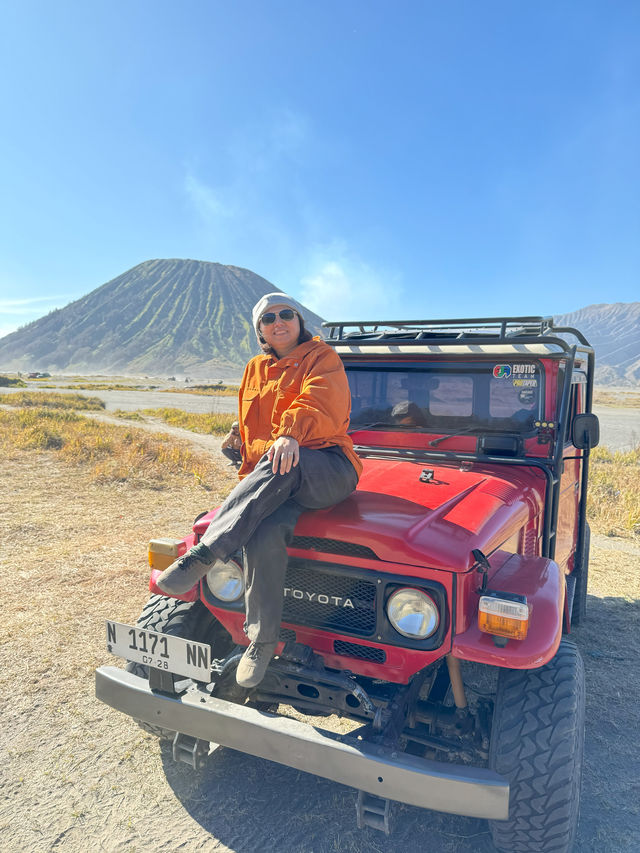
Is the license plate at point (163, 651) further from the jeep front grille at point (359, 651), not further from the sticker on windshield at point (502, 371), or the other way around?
the sticker on windshield at point (502, 371)

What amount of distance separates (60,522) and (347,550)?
6.03 m

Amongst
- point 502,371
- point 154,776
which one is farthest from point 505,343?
point 154,776

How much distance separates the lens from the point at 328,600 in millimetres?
2369

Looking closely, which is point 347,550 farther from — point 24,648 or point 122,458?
point 122,458

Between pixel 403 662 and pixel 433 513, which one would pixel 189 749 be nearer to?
pixel 403 662

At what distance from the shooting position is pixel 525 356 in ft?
11.6

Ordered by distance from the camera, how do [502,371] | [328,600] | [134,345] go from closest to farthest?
1. [328,600]
2. [502,371]
3. [134,345]

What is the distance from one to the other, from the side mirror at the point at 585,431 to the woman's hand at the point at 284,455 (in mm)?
2046

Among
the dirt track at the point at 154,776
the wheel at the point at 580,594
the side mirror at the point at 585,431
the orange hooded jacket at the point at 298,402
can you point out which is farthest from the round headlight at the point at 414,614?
the wheel at the point at 580,594

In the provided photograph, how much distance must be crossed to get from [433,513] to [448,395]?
1394 millimetres

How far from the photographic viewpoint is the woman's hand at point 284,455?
227 centimetres

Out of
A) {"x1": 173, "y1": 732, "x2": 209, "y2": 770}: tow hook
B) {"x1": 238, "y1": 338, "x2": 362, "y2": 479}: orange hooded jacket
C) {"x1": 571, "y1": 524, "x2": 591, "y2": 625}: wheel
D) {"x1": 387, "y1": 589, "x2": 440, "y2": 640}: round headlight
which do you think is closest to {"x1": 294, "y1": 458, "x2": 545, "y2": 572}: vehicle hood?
{"x1": 387, "y1": 589, "x2": 440, "y2": 640}: round headlight

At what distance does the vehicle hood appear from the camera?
2227 mm

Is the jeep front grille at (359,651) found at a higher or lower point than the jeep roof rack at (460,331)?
lower
